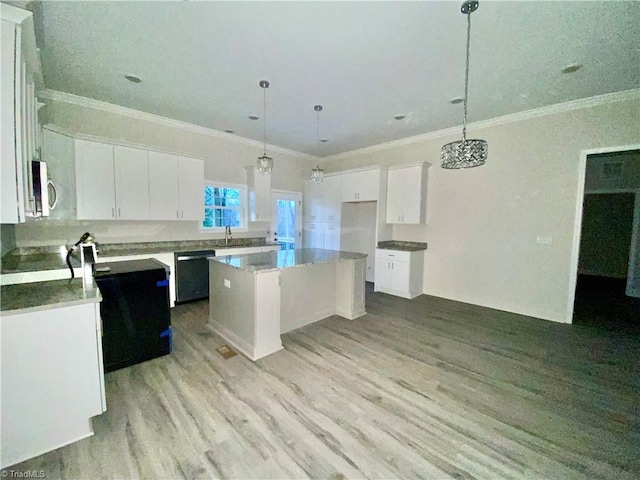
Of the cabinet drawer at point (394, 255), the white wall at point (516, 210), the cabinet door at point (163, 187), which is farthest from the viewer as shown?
the cabinet drawer at point (394, 255)

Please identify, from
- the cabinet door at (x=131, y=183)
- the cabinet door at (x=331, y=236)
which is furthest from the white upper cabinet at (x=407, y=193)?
the cabinet door at (x=131, y=183)

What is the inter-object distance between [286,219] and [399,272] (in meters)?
3.01

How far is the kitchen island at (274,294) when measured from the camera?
273cm

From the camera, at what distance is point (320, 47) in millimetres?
2412

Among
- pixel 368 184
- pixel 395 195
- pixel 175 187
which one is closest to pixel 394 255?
pixel 395 195

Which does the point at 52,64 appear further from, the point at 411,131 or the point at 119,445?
the point at 411,131

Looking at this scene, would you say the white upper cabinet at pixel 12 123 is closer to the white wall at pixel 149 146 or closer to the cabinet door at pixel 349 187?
the white wall at pixel 149 146

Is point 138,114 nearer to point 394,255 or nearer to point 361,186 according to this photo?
point 361,186

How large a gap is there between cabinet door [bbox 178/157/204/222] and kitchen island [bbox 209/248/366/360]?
1.58 m

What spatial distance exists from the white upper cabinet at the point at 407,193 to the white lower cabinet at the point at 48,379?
4671 millimetres

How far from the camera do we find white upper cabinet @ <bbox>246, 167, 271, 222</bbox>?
5359mm

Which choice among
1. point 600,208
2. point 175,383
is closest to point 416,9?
point 175,383

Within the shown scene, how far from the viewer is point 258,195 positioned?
5398mm

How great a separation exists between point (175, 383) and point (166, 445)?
0.69 meters
